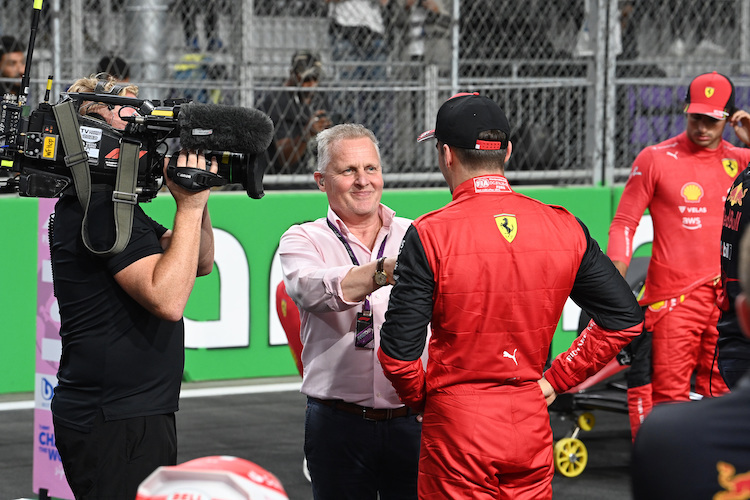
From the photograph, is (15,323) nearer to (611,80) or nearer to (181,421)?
(181,421)

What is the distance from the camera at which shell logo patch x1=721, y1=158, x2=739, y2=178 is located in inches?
226

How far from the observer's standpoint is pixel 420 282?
2.82m

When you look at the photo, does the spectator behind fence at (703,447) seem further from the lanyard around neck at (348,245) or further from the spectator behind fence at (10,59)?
the spectator behind fence at (10,59)

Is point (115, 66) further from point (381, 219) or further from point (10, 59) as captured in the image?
point (381, 219)

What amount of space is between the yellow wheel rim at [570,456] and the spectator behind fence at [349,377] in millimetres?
2381

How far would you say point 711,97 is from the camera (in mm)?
5602

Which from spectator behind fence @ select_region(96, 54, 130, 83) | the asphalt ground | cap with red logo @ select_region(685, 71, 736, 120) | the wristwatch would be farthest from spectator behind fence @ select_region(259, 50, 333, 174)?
the wristwatch

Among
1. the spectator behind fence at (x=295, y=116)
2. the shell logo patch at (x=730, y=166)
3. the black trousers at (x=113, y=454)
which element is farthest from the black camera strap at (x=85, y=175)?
the spectator behind fence at (x=295, y=116)

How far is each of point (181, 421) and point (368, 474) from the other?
3.59 meters

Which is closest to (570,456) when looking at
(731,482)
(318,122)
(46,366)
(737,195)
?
(737,195)

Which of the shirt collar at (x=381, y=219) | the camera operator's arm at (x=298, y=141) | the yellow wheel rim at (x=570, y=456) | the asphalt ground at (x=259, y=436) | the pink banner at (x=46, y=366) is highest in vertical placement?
the camera operator's arm at (x=298, y=141)

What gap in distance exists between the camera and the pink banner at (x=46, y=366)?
479 cm

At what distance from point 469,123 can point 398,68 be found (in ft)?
19.4

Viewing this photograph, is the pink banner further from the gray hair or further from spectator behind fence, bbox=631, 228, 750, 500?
spectator behind fence, bbox=631, 228, 750, 500
